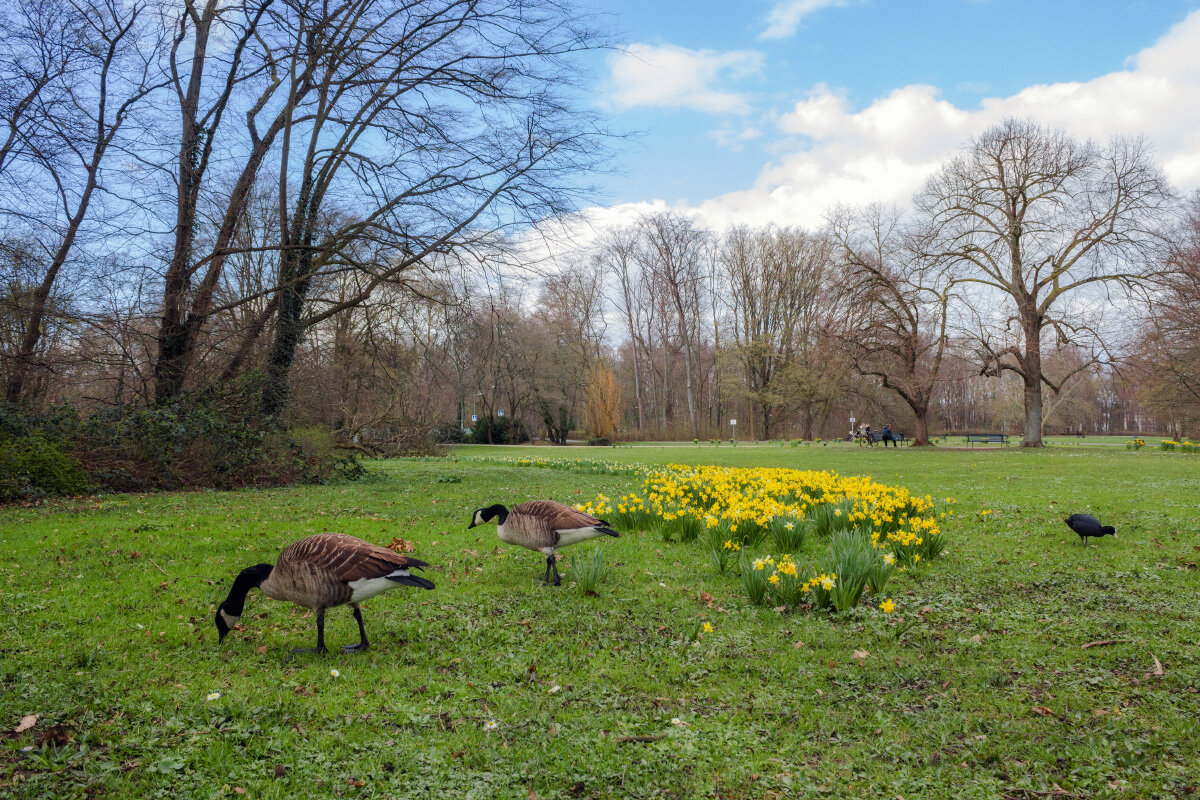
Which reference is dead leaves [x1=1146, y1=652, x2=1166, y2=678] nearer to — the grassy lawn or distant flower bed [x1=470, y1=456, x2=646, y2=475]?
the grassy lawn

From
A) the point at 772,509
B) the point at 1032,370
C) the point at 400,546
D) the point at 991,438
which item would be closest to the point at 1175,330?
the point at 1032,370

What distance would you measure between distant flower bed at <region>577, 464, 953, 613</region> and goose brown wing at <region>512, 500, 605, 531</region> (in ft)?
4.64

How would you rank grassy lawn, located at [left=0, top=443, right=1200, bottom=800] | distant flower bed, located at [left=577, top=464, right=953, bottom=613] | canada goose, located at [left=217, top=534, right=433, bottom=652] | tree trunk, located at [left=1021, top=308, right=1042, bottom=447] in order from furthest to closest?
1. tree trunk, located at [left=1021, top=308, right=1042, bottom=447]
2. distant flower bed, located at [left=577, top=464, right=953, bottom=613]
3. canada goose, located at [left=217, top=534, right=433, bottom=652]
4. grassy lawn, located at [left=0, top=443, right=1200, bottom=800]

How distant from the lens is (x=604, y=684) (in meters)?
3.87

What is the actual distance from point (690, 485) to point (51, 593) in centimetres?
724

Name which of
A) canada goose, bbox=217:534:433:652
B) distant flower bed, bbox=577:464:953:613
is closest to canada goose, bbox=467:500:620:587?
distant flower bed, bbox=577:464:953:613

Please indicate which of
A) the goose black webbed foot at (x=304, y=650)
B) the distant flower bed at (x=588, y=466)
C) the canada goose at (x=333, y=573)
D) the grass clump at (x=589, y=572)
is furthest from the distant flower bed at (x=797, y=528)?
the distant flower bed at (x=588, y=466)

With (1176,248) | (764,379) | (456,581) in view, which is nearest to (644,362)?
(764,379)

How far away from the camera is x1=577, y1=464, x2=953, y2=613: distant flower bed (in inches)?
202

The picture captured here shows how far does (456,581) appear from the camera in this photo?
19.9ft

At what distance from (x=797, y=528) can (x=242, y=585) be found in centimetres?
522

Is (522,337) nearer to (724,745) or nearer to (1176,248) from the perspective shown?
(1176,248)

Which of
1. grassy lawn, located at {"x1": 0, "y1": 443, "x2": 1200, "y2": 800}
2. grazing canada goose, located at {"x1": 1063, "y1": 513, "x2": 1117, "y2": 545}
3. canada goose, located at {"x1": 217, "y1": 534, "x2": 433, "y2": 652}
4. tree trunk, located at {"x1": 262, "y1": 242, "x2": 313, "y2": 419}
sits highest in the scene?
tree trunk, located at {"x1": 262, "y1": 242, "x2": 313, "y2": 419}

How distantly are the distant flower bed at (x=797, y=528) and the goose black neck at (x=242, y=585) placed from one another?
3.55 metres
